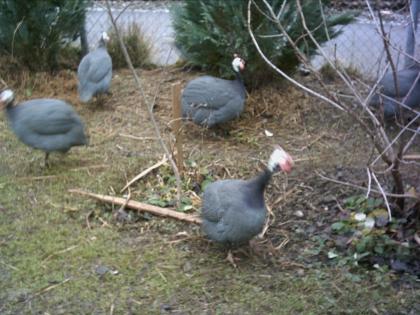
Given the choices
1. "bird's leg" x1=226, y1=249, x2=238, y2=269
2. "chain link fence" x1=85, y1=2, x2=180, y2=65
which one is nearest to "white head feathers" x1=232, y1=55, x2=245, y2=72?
"chain link fence" x1=85, y1=2, x2=180, y2=65

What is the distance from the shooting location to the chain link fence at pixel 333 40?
7395 mm

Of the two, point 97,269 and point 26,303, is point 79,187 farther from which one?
point 26,303

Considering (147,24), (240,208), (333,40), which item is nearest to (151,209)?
(240,208)

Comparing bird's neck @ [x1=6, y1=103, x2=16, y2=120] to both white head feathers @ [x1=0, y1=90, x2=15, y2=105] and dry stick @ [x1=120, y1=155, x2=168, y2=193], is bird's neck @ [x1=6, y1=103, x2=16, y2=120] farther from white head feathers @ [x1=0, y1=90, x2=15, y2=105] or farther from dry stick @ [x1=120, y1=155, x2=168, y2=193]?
dry stick @ [x1=120, y1=155, x2=168, y2=193]

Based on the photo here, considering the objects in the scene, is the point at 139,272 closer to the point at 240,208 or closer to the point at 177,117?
the point at 240,208

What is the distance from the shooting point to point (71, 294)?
350 centimetres

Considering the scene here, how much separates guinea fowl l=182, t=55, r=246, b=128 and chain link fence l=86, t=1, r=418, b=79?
126cm

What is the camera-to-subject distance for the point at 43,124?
15.6ft

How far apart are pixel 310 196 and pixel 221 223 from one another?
3.38ft

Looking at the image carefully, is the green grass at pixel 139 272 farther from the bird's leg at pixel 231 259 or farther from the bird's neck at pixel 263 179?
the bird's neck at pixel 263 179

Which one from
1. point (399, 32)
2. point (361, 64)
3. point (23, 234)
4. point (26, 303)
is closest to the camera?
point (26, 303)

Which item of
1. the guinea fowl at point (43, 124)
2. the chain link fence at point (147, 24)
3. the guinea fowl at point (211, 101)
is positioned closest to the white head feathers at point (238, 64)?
the guinea fowl at point (211, 101)

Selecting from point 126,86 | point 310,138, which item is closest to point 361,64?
point 310,138

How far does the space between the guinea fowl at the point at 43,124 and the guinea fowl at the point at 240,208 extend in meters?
1.51
